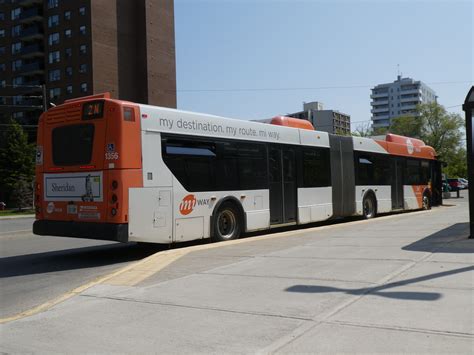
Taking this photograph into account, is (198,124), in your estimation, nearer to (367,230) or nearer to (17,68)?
(367,230)

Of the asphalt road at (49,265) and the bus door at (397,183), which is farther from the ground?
the bus door at (397,183)

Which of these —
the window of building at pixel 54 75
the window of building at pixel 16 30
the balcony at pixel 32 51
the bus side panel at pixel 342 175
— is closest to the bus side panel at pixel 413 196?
the bus side panel at pixel 342 175

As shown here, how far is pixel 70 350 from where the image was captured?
15.0 feet

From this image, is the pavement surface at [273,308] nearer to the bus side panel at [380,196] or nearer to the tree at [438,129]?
the bus side panel at [380,196]

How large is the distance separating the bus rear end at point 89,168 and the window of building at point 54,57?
69350 millimetres

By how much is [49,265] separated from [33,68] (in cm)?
7450

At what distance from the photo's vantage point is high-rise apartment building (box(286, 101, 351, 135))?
50013mm

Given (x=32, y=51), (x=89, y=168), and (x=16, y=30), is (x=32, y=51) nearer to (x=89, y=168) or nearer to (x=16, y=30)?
(x=16, y=30)

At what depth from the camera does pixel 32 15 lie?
77812 mm

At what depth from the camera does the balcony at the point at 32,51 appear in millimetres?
76938

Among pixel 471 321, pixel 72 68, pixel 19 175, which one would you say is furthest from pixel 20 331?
pixel 72 68

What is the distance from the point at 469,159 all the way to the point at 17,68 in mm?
80889

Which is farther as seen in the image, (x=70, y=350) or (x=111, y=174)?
A: (x=111, y=174)

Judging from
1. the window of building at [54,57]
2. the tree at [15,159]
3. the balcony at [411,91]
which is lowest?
→ the tree at [15,159]
